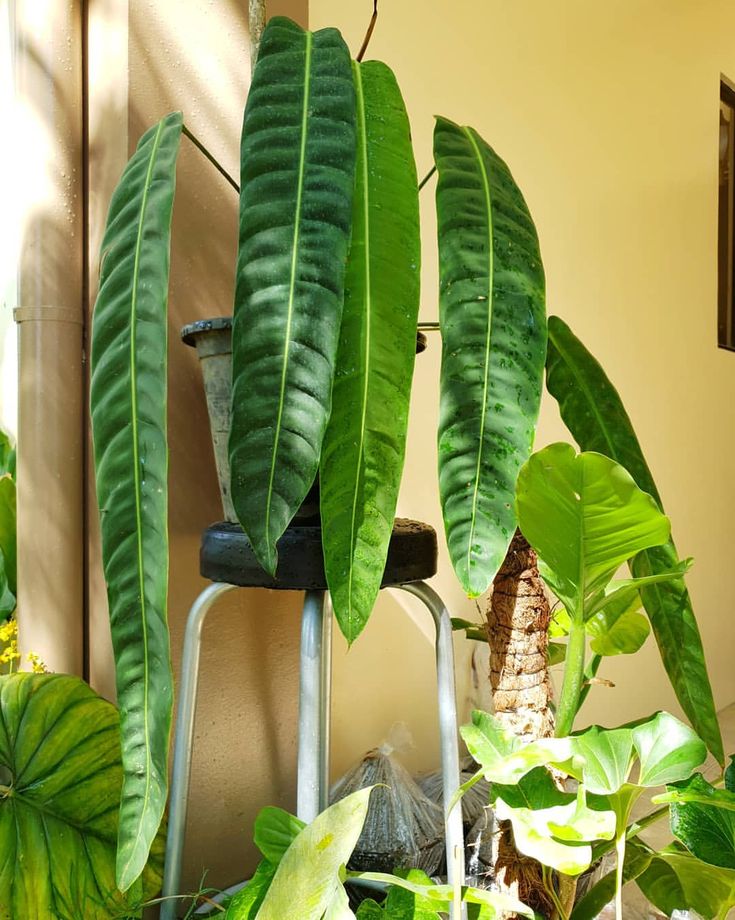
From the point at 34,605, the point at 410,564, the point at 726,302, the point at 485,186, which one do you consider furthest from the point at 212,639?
the point at 726,302

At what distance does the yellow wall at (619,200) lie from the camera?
5.20 ft

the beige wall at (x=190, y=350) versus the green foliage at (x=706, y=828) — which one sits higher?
the beige wall at (x=190, y=350)

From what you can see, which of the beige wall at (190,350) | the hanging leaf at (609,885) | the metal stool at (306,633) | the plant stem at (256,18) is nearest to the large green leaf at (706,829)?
the hanging leaf at (609,885)

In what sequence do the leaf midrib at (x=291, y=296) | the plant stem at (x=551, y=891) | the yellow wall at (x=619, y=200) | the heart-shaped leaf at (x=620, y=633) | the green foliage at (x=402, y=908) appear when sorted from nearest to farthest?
the leaf midrib at (x=291, y=296) < the green foliage at (x=402, y=908) < the plant stem at (x=551, y=891) < the heart-shaped leaf at (x=620, y=633) < the yellow wall at (x=619, y=200)

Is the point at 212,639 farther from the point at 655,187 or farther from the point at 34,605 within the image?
the point at 655,187

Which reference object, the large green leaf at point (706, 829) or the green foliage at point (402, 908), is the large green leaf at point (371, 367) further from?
the large green leaf at point (706, 829)

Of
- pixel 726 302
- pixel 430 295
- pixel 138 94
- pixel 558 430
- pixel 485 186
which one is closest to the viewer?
pixel 485 186

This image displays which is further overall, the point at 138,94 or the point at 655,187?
the point at 655,187

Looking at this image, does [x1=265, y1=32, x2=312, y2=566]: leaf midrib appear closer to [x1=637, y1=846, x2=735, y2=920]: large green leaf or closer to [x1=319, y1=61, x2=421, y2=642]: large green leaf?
[x1=319, y1=61, x2=421, y2=642]: large green leaf

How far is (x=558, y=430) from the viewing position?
1965 millimetres

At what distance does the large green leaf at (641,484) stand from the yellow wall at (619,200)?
59 cm

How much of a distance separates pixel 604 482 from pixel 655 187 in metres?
1.97

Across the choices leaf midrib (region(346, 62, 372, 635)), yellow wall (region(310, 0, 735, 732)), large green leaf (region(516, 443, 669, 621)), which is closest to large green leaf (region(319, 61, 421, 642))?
leaf midrib (region(346, 62, 372, 635))

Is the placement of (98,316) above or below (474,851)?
above
